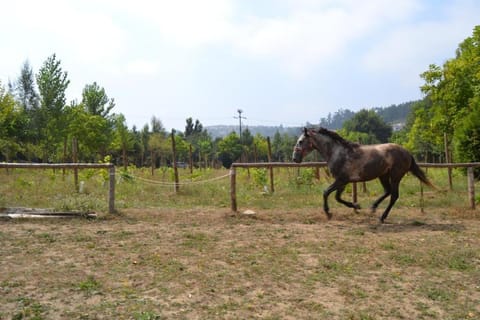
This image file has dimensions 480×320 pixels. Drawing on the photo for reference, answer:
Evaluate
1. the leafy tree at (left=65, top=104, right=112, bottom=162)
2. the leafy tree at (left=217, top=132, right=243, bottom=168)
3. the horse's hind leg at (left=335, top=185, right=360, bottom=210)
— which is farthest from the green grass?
the leafy tree at (left=217, top=132, right=243, bottom=168)

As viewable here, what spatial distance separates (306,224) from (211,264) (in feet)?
10.2

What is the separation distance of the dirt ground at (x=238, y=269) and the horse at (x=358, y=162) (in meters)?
0.79

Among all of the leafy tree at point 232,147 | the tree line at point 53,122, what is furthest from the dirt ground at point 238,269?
the leafy tree at point 232,147

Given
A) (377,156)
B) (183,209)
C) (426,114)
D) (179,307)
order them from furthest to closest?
(426,114) < (183,209) < (377,156) < (179,307)

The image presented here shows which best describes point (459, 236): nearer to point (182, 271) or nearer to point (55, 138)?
point (182, 271)

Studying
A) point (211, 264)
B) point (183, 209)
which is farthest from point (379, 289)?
point (183, 209)

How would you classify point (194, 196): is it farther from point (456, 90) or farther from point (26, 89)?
point (26, 89)

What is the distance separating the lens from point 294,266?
17.1 feet

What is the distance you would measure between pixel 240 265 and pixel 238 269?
155mm

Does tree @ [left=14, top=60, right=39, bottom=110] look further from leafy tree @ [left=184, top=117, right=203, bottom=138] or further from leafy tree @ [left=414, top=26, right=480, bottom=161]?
leafy tree @ [left=184, top=117, right=203, bottom=138]

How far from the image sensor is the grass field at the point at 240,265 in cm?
394

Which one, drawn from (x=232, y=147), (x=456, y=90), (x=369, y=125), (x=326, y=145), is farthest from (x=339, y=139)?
(x=369, y=125)

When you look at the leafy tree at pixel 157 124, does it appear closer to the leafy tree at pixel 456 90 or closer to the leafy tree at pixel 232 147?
the leafy tree at pixel 232 147

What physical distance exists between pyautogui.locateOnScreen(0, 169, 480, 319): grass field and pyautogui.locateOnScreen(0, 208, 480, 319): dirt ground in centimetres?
2
